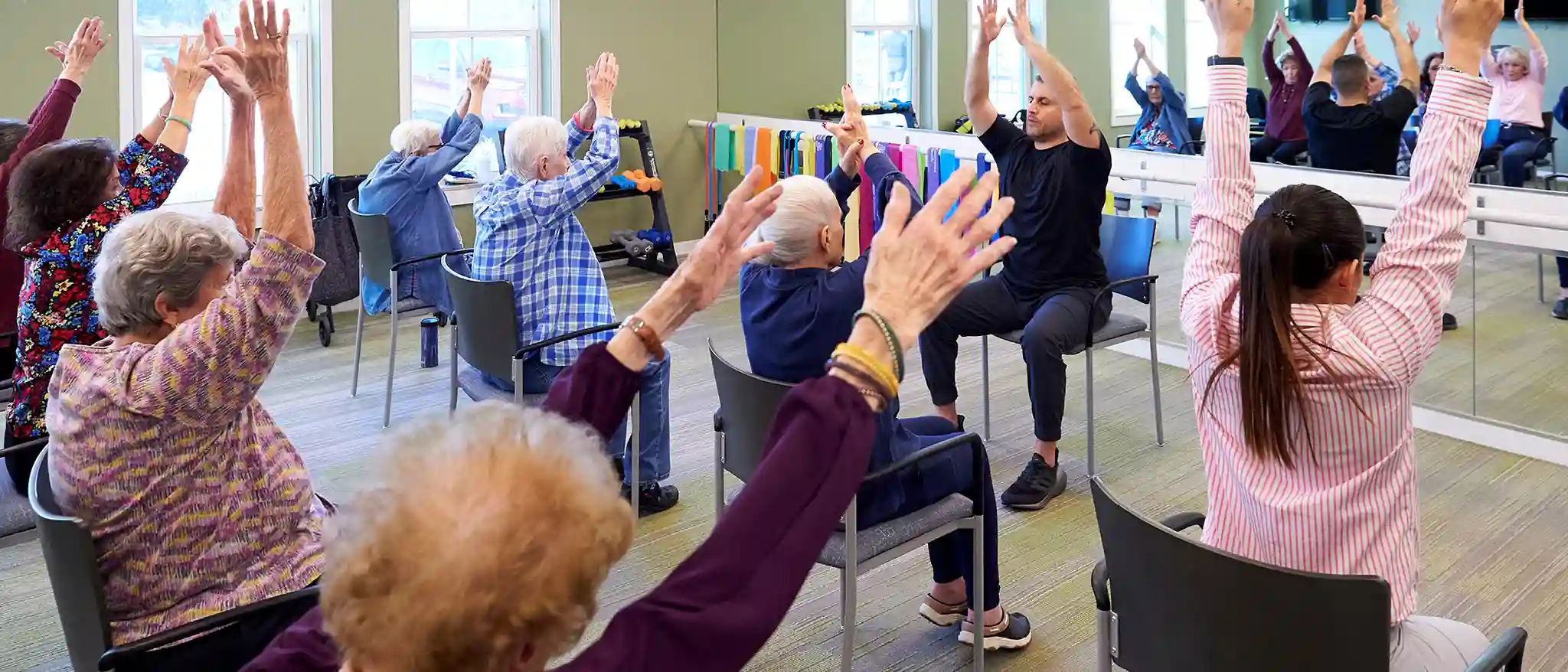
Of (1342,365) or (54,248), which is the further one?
(54,248)

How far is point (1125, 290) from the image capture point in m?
4.43

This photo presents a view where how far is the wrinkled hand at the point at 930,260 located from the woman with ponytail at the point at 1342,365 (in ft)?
2.81

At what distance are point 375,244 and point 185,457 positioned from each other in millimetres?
3130

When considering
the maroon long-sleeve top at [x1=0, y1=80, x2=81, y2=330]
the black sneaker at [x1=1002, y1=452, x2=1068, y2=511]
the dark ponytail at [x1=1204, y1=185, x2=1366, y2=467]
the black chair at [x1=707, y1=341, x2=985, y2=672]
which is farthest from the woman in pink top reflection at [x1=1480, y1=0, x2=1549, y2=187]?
the maroon long-sleeve top at [x1=0, y1=80, x2=81, y2=330]

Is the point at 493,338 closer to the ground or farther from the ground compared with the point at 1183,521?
farther from the ground

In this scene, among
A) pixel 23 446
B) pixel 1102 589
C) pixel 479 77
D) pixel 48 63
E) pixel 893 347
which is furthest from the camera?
pixel 48 63

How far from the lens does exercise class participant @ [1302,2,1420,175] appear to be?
4496 millimetres

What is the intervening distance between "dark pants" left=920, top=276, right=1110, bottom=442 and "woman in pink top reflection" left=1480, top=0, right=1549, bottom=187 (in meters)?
1.37

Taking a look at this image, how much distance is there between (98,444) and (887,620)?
1.87m

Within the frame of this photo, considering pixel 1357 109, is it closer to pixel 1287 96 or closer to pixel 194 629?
pixel 1287 96

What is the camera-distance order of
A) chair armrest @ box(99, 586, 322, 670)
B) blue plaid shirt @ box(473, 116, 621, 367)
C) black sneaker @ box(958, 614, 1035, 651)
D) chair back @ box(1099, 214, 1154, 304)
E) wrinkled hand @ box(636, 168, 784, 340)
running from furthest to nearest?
1. chair back @ box(1099, 214, 1154, 304)
2. blue plaid shirt @ box(473, 116, 621, 367)
3. black sneaker @ box(958, 614, 1035, 651)
4. chair armrest @ box(99, 586, 322, 670)
5. wrinkled hand @ box(636, 168, 784, 340)

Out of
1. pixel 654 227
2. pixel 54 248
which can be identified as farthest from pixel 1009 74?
pixel 54 248

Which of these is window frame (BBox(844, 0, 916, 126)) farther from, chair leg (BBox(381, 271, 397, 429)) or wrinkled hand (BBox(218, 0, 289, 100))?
wrinkled hand (BBox(218, 0, 289, 100))

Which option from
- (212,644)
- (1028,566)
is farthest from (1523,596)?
(212,644)
